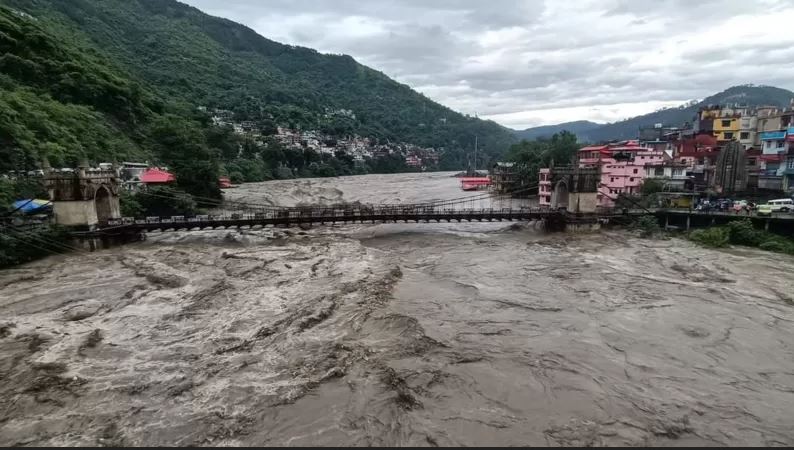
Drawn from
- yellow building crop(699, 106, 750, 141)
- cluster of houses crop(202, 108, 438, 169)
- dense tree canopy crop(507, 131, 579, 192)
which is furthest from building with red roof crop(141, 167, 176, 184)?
yellow building crop(699, 106, 750, 141)

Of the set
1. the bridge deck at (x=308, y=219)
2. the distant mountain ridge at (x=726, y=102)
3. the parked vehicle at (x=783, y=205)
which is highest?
the distant mountain ridge at (x=726, y=102)

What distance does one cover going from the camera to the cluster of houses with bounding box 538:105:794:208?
98.8 feet

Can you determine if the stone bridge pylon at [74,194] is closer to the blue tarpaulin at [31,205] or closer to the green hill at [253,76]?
the blue tarpaulin at [31,205]

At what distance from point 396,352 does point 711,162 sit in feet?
111

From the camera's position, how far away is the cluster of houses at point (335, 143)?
257 ft

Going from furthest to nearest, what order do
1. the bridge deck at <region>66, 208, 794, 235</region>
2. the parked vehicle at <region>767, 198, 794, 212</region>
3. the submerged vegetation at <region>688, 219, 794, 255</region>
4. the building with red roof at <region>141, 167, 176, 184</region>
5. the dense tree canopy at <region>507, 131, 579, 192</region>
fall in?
the dense tree canopy at <region>507, 131, 579, 192</region> < the building with red roof at <region>141, 167, 176, 184</region> < the bridge deck at <region>66, 208, 794, 235</region> < the parked vehicle at <region>767, 198, 794, 212</region> < the submerged vegetation at <region>688, 219, 794, 255</region>

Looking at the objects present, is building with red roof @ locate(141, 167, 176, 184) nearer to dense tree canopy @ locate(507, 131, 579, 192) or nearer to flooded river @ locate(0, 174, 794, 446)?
flooded river @ locate(0, 174, 794, 446)

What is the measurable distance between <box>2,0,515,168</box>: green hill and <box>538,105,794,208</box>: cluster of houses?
6166cm

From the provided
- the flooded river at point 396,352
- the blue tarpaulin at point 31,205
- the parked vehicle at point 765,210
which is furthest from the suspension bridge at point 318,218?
the parked vehicle at point 765,210

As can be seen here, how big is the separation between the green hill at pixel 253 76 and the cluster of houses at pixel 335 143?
3.20 m

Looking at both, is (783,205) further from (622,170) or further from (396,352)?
(396,352)

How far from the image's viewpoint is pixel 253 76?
121 metres

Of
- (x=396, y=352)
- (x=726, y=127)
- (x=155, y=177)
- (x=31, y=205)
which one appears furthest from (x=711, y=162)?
(x=31, y=205)

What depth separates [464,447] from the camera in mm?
7625
